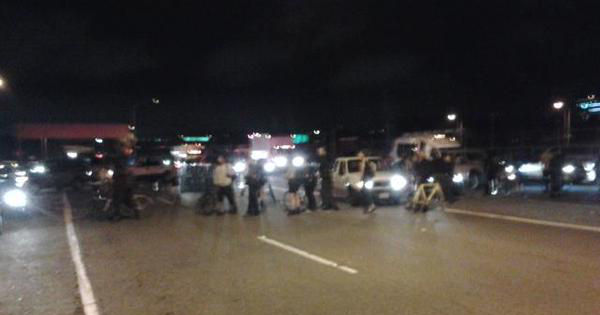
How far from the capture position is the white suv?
18516 millimetres

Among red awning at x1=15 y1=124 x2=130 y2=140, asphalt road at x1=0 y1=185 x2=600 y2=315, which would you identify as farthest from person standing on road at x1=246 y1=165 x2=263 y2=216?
red awning at x1=15 y1=124 x2=130 y2=140

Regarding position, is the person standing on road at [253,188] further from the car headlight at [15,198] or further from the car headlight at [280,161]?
the car headlight at [280,161]

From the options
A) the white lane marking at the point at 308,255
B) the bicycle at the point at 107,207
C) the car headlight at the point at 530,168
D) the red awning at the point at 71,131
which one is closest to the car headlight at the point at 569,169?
the car headlight at the point at 530,168

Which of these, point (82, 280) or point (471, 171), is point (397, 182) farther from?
point (82, 280)

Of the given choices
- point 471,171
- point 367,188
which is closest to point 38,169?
point 367,188

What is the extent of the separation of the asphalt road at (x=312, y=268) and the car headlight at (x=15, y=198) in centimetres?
277

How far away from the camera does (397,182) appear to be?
18719 mm

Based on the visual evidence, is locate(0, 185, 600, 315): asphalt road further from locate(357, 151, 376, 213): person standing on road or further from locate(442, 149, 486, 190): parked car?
locate(442, 149, 486, 190): parked car

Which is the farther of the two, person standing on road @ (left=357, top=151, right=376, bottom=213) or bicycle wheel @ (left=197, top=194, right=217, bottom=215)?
bicycle wheel @ (left=197, top=194, right=217, bottom=215)

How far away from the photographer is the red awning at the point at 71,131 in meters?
54.0

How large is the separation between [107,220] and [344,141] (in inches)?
1200

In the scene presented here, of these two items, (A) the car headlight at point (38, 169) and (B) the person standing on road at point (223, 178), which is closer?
(B) the person standing on road at point (223, 178)

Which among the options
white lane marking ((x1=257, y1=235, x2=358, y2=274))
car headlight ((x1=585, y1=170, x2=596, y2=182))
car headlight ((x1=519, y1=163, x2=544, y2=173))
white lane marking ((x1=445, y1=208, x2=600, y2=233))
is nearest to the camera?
white lane marking ((x1=257, y1=235, x2=358, y2=274))

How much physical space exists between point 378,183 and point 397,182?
0.61 meters
